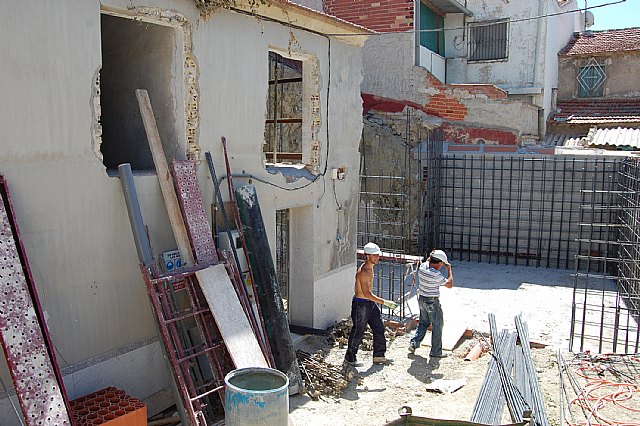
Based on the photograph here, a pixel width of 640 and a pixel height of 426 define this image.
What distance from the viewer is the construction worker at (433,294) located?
27.1 ft

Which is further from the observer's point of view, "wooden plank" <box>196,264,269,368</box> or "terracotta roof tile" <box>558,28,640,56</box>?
"terracotta roof tile" <box>558,28,640,56</box>

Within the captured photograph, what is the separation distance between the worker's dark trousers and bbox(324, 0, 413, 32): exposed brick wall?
940cm

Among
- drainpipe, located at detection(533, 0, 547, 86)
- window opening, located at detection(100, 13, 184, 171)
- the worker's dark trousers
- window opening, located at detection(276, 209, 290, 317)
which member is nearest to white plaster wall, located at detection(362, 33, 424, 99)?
drainpipe, located at detection(533, 0, 547, 86)

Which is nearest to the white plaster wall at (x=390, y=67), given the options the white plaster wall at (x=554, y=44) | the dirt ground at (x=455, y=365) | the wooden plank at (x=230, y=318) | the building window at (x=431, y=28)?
the building window at (x=431, y=28)

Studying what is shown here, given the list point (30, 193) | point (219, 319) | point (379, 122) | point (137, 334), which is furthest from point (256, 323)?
point (379, 122)

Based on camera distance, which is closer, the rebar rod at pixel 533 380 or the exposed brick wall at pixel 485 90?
the rebar rod at pixel 533 380

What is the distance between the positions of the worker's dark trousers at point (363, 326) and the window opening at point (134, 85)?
3.20m

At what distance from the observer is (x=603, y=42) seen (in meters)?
18.9

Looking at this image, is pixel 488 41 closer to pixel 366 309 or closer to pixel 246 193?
pixel 366 309

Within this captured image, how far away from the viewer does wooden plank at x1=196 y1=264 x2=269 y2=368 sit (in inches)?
230

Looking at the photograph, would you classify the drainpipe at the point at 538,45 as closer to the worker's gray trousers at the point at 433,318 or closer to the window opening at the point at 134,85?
the worker's gray trousers at the point at 433,318

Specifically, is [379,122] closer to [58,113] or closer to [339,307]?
[339,307]

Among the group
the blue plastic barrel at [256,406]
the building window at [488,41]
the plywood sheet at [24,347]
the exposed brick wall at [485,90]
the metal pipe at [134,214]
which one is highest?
the building window at [488,41]

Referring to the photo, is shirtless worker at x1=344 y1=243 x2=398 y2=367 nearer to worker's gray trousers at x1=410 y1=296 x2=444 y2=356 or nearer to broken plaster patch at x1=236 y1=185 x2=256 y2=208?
worker's gray trousers at x1=410 y1=296 x2=444 y2=356
